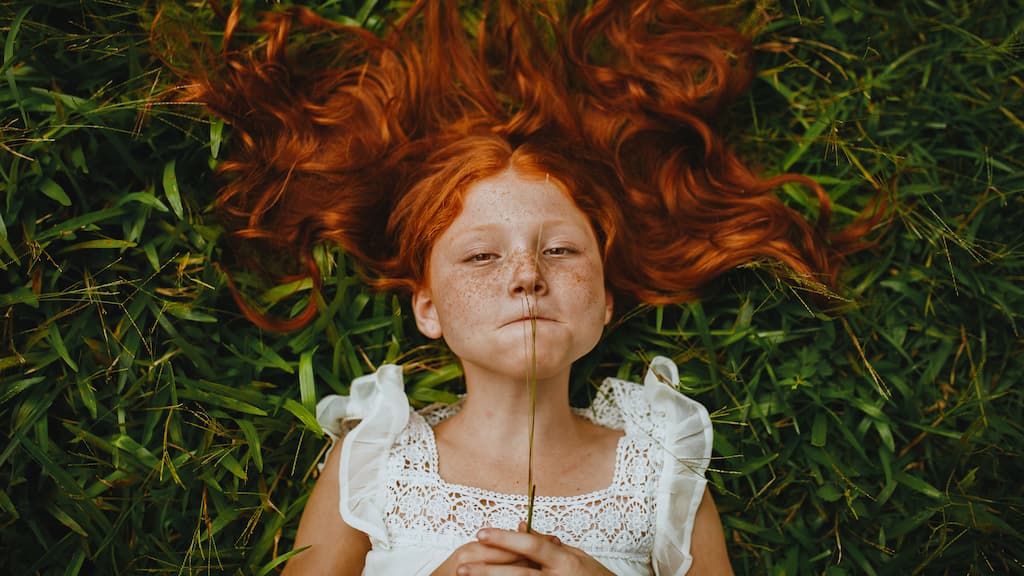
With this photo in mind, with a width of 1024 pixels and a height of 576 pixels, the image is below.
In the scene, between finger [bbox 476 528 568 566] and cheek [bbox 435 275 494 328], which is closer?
finger [bbox 476 528 568 566]

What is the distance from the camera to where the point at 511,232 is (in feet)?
5.92

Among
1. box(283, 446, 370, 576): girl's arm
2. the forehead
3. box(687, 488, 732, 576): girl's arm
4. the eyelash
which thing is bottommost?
box(687, 488, 732, 576): girl's arm

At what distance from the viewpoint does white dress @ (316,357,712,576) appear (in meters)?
1.81

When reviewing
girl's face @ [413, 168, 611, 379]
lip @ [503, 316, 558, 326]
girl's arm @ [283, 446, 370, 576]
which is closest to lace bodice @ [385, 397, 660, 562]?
girl's arm @ [283, 446, 370, 576]

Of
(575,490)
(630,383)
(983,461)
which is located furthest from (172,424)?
(983,461)

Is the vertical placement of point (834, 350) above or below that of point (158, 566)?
above

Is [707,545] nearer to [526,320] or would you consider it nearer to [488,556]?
[488,556]

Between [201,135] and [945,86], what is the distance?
83.3 inches

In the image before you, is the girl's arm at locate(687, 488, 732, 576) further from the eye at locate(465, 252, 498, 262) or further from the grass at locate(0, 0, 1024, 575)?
the eye at locate(465, 252, 498, 262)

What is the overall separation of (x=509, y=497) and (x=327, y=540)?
44cm

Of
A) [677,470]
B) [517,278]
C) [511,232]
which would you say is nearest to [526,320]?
[517,278]

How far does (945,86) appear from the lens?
2.35 metres

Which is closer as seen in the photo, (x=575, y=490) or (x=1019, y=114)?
(x=575, y=490)

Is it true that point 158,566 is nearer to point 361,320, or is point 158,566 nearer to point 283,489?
point 283,489
